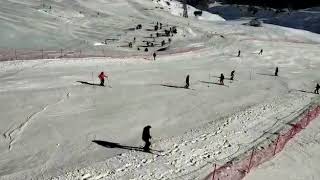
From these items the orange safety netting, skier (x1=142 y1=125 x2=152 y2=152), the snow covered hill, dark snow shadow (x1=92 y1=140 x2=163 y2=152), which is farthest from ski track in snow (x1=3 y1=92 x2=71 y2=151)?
the snow covered hill

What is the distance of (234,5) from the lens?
512 feet

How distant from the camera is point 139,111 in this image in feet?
99.9

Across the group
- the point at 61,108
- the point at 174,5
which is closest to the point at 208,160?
the point at 61,108

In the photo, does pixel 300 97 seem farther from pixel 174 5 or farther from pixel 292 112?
pixel 174 5

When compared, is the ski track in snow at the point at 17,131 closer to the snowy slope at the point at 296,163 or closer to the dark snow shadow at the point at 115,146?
the dark snow shadow at the point at 115,146

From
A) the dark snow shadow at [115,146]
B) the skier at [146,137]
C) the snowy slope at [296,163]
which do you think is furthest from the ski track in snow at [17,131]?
the snowy slope at [296,163]

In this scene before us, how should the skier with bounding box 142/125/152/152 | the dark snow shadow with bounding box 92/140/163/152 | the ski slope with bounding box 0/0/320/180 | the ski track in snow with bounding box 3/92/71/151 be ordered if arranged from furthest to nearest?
the ski track in snow with bounding box 3/92/71/151
the dark snow shadow with bounding box 92/140/163/152
the skier with bounding box 142/125/152/152
the ski slope with bounding box 0/0/320/180

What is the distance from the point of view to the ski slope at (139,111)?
21516 mm

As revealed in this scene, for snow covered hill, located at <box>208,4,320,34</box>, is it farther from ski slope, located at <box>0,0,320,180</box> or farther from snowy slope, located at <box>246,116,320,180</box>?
snowy slope, located at <box>246,116,320,180</box>

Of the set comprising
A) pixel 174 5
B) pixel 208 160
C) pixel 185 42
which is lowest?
pixel 208 160

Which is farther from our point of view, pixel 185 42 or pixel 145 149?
pixel 185 42

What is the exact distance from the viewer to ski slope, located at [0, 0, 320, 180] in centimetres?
2152

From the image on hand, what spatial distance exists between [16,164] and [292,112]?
67.1 feet

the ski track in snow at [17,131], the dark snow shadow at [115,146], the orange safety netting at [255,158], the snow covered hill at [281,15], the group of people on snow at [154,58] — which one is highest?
the snow covered hill at [281,15]
